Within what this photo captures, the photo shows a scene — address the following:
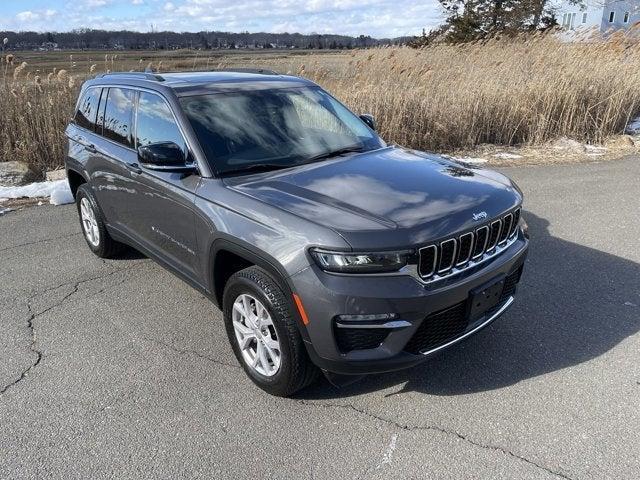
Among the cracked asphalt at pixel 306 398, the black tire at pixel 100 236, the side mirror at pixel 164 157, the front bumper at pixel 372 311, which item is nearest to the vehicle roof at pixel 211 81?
the side mirror at pixel 164 157

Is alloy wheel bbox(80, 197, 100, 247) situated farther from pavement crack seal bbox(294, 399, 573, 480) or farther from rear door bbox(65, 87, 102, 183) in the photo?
pavement crack seal bbox(294, 399, 573, 480)

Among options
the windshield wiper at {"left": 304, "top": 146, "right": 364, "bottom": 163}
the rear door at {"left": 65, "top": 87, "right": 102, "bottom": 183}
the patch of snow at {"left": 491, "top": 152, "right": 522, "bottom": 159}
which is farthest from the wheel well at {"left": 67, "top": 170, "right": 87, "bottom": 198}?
the patch of snow at {"left": 491, "top": 152, "right": 522, "bottom": 159}

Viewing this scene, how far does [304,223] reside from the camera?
273 cm

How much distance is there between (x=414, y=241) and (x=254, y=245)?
887 millimetres

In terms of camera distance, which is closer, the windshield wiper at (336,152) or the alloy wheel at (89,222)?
the windshield wiper at (336,152)

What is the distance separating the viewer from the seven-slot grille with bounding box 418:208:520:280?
2699 mm

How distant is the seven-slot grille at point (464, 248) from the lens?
2.70 m

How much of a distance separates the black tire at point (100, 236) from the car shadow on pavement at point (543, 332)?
2865 millimetres

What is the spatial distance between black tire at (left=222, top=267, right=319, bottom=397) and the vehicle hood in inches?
17.1

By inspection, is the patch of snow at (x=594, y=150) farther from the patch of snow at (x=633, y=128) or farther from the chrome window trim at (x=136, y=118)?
the chrome window trim at (x=136, y=118)

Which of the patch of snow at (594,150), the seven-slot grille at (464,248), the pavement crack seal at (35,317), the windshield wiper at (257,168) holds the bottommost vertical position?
the patch of snow at (594,150)

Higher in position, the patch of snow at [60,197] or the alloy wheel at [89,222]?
the alloy wheel at [89,222]

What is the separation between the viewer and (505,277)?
10.3 feet

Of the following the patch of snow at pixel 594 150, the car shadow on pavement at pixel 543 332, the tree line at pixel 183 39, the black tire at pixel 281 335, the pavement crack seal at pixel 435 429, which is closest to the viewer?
the pavement crack seal at pixel 435 429
